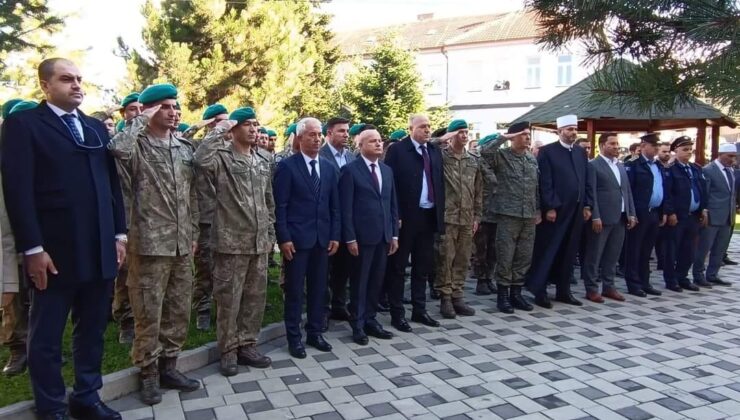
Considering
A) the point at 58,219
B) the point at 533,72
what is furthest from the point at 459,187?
the point at 533,72

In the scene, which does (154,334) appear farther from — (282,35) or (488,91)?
(488,91)

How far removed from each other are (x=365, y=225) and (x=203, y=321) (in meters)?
1.80

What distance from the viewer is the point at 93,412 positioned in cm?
343

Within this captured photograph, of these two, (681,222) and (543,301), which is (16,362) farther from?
(681,222)

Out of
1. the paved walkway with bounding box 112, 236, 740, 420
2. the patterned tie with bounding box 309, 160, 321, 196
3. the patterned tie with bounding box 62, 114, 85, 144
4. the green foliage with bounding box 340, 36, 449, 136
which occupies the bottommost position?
the paved walkway with bounding box 112, 236, 740, 420

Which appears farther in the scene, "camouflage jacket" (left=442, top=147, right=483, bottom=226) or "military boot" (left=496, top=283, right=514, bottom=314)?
"military boot" (left=496, top=283, right=514, bottom=314)

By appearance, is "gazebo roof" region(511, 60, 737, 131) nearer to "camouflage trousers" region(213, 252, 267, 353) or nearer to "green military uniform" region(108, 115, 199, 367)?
"camouflage trousers" region(213, 252, 267, 353)

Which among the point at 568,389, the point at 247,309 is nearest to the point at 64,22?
the point at 247,309

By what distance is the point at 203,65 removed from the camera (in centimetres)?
1546

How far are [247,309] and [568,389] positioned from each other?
2.51m

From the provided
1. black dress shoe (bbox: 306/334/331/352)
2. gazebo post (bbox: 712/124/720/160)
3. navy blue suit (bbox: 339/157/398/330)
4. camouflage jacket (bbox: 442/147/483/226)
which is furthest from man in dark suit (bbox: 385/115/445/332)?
gazebo post (bbox: 712/124/720/160)

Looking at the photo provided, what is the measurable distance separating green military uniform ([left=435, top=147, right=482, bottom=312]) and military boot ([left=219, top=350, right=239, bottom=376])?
8.28ft

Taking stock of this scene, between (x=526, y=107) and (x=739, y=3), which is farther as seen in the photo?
(x=526, y=107)

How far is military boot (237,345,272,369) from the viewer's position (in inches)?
179
